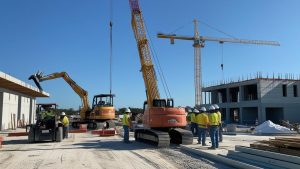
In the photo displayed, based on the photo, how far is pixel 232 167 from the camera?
1080 centimetres

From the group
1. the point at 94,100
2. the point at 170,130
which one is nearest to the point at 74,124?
the point at 94,100

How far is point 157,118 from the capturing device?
1716cm

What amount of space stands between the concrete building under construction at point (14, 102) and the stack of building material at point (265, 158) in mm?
18589

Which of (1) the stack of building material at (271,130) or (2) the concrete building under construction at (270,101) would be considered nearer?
(1) the stack of building material at (271,130)

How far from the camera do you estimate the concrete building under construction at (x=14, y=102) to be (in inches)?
1187

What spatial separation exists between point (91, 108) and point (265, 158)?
2681 centimetres

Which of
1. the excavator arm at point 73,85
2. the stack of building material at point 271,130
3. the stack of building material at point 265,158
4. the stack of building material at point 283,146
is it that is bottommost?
the stack of building material at point 271,130

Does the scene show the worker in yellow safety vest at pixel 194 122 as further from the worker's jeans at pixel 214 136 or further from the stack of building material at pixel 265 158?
the stack of building material at pixel 265 158

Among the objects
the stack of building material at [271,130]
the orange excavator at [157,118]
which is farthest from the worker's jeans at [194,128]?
the stack of building material at [271,130]

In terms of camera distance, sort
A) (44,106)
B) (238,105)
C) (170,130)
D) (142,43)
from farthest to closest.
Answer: (238,105) < (44,106) < (142,43) < (170,130)

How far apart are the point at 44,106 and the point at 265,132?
57.2 ft

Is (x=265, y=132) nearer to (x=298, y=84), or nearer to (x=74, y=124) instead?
(x=74, y=124)

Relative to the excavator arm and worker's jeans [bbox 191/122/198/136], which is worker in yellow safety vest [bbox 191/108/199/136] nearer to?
worker's jeans [bbox 191/122/198/136]

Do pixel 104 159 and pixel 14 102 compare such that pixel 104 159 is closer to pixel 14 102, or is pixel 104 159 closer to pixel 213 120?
Answer: pixel 213 120
